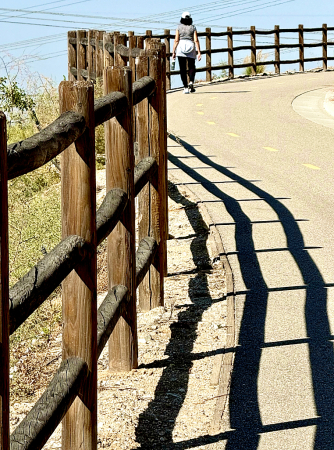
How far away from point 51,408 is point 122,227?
64.2 inches

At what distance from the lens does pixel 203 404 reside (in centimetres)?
403

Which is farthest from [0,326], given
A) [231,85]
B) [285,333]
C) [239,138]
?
[231,85]

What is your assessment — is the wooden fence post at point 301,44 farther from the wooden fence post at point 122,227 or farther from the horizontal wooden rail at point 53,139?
the horizontal wooden rail at point 53,139

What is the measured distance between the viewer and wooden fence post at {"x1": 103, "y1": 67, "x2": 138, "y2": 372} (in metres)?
4.30

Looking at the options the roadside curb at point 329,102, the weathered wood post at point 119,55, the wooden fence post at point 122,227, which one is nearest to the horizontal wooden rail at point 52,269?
the wooden fence post at point 122,227

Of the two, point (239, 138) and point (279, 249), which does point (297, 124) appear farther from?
point (279, 249)

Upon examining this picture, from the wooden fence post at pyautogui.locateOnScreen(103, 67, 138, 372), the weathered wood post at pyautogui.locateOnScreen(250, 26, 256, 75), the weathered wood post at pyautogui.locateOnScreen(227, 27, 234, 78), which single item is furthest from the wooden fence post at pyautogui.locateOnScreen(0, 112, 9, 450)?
the weathered wood post at pyautogui.locateOnScreen(250, 26, 256, 75)

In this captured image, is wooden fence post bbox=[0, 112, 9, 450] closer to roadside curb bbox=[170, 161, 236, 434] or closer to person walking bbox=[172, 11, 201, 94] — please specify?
roadside curb bbox=[170, 161, 236, 434]

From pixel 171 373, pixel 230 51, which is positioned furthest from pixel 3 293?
pixel 230 51

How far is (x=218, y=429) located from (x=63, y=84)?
1.76 m

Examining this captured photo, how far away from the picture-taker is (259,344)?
4734mm

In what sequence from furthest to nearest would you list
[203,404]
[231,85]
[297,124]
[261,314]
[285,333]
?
[231,85], [297,124], [261,314], [285,333], [203,404]

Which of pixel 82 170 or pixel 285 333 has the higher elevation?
pixel 82 170

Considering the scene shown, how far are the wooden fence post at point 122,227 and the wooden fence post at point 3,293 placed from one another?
215cm
